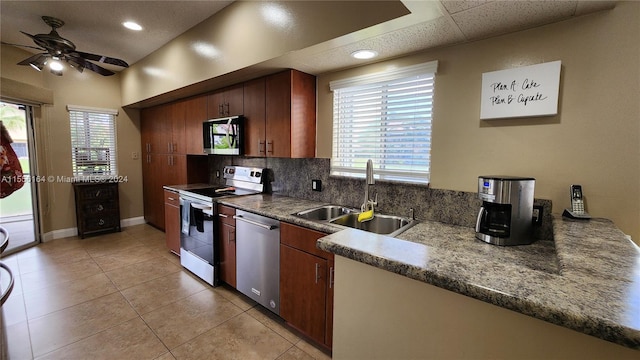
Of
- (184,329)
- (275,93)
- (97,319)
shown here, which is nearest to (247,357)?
(184,329)

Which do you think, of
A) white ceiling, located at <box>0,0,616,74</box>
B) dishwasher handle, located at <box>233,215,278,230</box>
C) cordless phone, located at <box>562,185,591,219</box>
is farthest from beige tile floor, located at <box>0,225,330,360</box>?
white ceiling, located at <box>0,0,616,74</box>

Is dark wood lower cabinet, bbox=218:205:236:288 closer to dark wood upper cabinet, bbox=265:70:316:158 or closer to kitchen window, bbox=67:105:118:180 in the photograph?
dark wood upper cabinet, bbox=265:70:316:158

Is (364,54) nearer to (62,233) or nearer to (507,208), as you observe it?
(507,208)

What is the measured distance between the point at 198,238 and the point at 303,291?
1527mm

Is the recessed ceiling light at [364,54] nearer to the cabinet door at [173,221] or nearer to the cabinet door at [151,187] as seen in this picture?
the cabinet door at [173,221]

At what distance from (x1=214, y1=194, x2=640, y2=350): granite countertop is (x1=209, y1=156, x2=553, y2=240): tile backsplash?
1.83 feet

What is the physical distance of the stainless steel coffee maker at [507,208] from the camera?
4.75ft

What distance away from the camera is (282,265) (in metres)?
2.15

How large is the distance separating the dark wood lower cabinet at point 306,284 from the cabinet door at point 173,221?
73.9 inches

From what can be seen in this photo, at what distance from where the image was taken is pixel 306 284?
1.99m

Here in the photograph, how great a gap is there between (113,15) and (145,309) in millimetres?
2788

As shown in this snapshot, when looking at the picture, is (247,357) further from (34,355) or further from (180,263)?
(180,263)

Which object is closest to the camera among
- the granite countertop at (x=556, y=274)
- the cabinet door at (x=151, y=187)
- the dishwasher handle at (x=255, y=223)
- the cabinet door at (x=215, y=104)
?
the granite countertop at (x=556, y=274)

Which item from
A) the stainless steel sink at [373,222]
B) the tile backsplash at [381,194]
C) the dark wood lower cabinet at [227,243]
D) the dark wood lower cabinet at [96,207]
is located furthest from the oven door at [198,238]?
the dark wood lower cabinet at [96,207]
